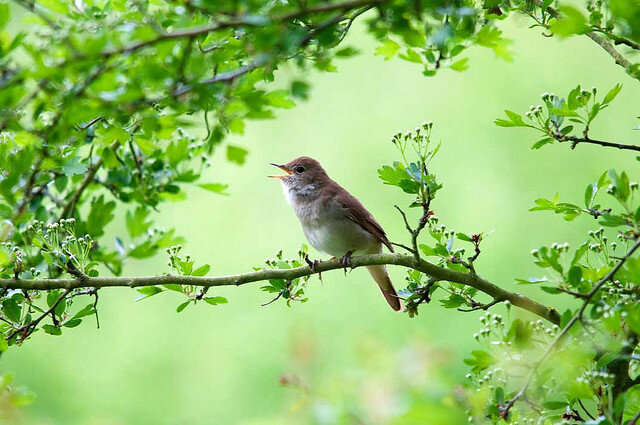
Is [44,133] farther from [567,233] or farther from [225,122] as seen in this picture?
[567,233]

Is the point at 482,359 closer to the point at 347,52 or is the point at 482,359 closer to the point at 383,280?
the point at 347,52

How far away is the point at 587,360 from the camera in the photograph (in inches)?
69.9

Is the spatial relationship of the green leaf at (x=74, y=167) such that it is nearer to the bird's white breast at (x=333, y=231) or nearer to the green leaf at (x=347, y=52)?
the green leaf at (x=347, y=52)

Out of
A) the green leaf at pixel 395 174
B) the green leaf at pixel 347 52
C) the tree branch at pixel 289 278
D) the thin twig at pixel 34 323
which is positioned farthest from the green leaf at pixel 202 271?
the green leaf at pixel 347 52

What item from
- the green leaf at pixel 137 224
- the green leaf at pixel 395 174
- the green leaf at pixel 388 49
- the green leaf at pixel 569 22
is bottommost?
the green leaf at pixel 137 224

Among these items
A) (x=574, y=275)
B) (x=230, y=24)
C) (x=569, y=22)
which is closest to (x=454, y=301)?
(x=574, y=275)

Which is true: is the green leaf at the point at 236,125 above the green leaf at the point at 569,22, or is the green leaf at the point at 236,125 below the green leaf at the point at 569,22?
below

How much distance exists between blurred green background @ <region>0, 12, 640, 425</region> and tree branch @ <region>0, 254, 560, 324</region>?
2678mm

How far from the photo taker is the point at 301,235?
5652 millimetres

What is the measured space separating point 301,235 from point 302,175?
6.20ft

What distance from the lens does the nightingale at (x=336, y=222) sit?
3.46 m

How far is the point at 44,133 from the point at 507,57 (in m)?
1.25

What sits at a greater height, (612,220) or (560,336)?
(612,220)

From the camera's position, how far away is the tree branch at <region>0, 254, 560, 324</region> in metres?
2.20
